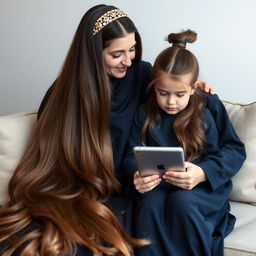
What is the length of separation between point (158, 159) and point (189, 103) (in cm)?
29

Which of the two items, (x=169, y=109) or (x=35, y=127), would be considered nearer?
(x=169, y=109)

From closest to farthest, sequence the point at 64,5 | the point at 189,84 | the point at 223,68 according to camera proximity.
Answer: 1. the point at 189,84
2. the point at 223,68
3. the point at 64,5

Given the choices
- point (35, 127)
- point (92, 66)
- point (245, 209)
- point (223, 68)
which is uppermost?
point (92, 66)

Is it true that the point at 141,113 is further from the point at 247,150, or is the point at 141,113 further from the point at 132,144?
the point at 247,150

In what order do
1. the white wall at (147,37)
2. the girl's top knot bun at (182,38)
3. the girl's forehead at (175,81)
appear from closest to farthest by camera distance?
the girl's forehead at (175,81) → the girl's top knot bun at (182,38) → the white wall at (147,37)

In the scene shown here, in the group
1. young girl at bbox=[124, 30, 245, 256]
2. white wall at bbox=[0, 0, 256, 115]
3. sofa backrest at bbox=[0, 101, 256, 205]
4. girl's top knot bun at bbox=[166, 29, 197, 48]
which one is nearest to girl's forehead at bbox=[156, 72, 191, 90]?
young girl at bbox=[124, 30, 245, 256]

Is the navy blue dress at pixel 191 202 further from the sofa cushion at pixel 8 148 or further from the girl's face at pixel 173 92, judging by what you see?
the sofa cushion at pixel 8 148

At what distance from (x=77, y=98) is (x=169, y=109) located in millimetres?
315

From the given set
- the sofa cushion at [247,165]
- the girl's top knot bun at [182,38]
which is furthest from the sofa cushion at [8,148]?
the sofa cushion at [247,165]

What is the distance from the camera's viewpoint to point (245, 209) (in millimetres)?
1467

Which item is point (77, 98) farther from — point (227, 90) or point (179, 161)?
point (227, 90)

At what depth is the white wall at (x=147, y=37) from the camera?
1.68 meters

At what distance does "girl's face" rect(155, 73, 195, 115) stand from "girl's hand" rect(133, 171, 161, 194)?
0.76 feet

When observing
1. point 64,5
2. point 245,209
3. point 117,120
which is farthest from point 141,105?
point 64,5
